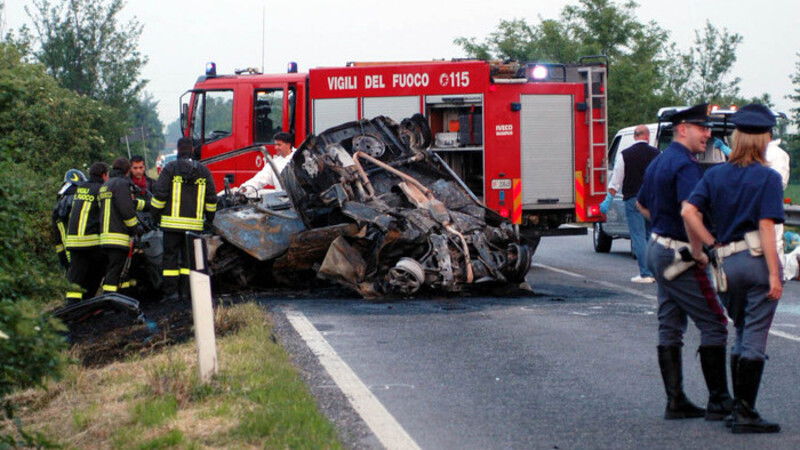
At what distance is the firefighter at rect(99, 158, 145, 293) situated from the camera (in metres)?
12.6

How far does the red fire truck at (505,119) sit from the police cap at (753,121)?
1003 cm

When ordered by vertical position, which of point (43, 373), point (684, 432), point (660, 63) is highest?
point (660, 63)

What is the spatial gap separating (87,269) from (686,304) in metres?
7.86

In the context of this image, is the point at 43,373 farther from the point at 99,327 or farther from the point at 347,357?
the point at 99,327

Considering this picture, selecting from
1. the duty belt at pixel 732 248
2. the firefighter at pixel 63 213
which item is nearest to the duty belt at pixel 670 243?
the duty belt at pixel 732 248

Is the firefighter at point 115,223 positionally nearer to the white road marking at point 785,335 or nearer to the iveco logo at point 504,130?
the iveco logo at point 504,130

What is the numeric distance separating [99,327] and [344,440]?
5845 mm

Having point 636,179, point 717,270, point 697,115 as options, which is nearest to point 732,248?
point 717,270

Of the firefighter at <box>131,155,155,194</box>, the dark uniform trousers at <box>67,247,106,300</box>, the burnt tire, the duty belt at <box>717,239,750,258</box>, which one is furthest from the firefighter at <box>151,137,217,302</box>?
the duty belt at <box>717,239,750,258</box>

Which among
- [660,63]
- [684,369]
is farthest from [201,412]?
[660,63]

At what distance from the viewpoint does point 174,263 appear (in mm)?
13008

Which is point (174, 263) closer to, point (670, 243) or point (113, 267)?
point (113, 267)

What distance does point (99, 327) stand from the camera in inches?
450

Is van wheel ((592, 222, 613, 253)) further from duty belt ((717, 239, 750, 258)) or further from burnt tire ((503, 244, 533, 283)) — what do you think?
duty belt ((717, 239, 750, 258))
